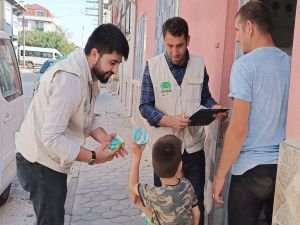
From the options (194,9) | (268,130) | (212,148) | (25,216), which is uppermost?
(194,9)

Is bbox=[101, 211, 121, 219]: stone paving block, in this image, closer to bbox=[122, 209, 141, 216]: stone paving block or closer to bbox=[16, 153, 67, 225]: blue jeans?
bbox=[122, 209, 141, 216]: stone paving block

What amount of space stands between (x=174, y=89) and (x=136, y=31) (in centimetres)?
854

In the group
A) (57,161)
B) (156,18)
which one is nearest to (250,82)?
(57,161)

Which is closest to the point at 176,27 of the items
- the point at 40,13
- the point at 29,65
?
the point at 29,65

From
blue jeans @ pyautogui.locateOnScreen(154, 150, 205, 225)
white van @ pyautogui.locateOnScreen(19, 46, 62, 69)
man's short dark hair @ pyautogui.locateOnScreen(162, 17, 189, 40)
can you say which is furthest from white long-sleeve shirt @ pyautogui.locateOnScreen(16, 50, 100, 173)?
white van @ pyautogui.locateOnScreen(19, 46, 62, 69)

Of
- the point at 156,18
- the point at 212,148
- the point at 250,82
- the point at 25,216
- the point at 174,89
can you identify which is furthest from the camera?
the point at 156,18

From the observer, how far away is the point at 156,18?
7555 millimetres

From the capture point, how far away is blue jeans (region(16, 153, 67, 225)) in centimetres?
248

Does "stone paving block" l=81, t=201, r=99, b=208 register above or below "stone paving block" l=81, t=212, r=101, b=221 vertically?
below

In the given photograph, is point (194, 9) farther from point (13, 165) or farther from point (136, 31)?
point (136, 31)

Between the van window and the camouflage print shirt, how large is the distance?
264 cm

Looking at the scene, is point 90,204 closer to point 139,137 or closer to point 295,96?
point 139,137

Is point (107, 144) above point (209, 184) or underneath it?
above

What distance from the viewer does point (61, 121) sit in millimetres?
2264
